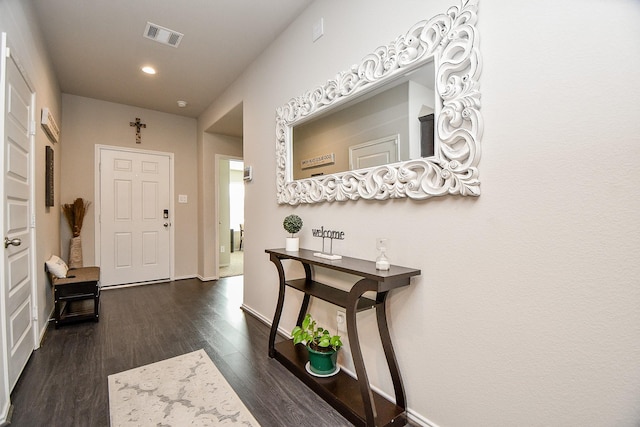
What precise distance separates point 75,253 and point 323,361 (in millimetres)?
3807

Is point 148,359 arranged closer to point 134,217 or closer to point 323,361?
point 323,361

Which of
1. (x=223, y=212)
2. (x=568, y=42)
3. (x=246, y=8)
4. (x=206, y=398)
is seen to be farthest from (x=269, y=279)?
(x=223, y=212)

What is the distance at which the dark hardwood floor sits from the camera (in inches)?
63.1

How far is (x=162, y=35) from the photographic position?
8.78 ft

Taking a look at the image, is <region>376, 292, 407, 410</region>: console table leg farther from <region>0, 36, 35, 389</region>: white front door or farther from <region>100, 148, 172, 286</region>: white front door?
<region>100, 148, 172, 286</region>: white front door

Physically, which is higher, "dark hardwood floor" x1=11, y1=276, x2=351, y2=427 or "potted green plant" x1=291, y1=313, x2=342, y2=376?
"potted green plant" x1=291, y1=313, x2=342, y2=376

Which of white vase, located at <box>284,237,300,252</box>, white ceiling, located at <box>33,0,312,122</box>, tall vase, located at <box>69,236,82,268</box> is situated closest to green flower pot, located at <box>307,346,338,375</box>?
white vase, located at <box>284,237,300,252</box>

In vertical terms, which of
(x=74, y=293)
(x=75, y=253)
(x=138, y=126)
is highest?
(x=138, y=126)

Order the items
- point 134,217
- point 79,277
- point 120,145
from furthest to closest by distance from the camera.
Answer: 1. point 134,217
2. point 120,145
3. point 79,277

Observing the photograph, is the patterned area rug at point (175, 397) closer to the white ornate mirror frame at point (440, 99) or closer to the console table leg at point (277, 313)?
the console table leg at point (277, 313)

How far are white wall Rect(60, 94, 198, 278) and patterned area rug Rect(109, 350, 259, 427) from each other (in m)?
2.97

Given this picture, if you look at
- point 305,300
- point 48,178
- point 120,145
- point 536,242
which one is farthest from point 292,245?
point 120,145

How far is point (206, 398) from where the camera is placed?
5.66ft

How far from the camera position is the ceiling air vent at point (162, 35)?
2580mm
